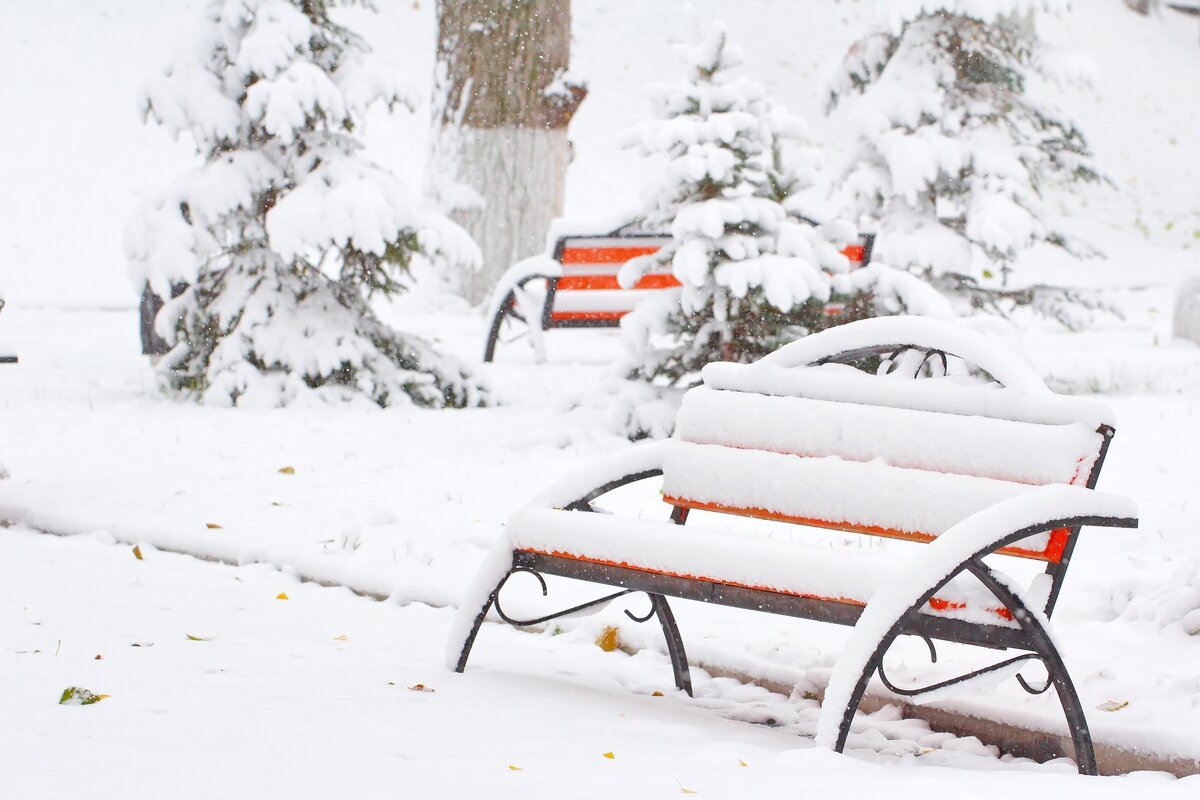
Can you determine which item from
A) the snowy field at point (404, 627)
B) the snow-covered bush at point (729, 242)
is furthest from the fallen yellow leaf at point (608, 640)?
the snow-covered bush at point (729, 242)

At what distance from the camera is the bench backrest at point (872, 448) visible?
10.8 feet

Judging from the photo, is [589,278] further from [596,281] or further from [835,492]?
[835,492]

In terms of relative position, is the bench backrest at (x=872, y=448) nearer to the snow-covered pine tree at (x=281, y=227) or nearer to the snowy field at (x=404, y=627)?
the snowy field at (x=404, y=627)

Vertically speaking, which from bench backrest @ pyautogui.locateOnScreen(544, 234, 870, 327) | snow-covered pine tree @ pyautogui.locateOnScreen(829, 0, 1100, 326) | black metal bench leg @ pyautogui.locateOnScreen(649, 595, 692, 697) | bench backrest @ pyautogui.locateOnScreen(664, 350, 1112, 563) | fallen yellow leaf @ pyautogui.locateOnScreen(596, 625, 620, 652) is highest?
snow-covered pine tree @ pyautogui.locateOnScreen(829, 0, 1100, 326)

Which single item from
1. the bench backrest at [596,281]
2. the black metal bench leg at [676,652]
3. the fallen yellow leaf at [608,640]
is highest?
the bench backrest at [596,281]

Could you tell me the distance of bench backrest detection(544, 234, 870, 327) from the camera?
9.02 meters

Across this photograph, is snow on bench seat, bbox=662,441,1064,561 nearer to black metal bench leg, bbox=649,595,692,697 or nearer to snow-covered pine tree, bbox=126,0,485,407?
black metal bench leg, bbox=649,595,692,697

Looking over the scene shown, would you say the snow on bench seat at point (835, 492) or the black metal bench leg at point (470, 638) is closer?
the snow on bench seat at point (835, 492)

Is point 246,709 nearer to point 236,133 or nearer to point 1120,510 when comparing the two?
point 1120,510

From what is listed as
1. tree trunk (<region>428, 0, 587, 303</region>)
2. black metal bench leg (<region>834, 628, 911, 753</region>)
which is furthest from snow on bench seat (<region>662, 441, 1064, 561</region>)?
tree trunk (<region>428, 0, 587, 303</region>)

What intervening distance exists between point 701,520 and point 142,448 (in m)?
2.80

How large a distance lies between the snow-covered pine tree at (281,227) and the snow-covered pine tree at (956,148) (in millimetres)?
3359

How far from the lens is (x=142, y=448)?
7023 millimetres

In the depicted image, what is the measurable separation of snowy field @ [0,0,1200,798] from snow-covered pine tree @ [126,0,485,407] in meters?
0.43
